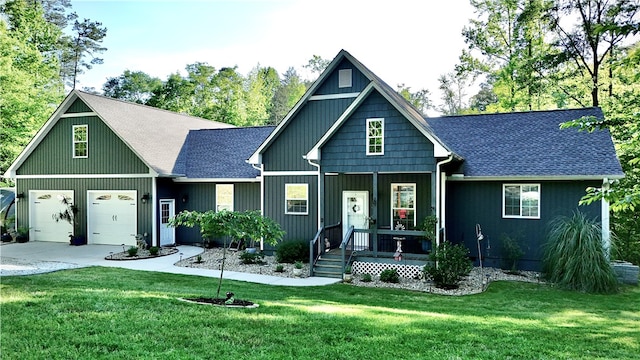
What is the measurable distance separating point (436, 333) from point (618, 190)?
9.64 feet

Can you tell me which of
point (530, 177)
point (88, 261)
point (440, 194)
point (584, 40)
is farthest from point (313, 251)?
point (584, 40)

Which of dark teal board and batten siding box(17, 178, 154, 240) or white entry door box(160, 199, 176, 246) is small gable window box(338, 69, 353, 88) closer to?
dark teal board and batten siding box(17, 178, 154, 240)

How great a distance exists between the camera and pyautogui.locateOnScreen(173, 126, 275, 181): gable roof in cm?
1738

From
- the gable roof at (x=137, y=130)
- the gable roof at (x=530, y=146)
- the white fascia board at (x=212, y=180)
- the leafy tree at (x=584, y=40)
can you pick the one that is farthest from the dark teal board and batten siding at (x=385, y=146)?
the leafy tree at (x=584, y=40)

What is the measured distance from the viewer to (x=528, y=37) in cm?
2300

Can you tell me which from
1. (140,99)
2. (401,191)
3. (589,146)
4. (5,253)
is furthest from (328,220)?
(140,99)

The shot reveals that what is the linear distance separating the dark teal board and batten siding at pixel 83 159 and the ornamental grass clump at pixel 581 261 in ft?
47.6

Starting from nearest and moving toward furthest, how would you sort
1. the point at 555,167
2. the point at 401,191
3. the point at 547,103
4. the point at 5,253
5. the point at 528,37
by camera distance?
1. the point at 555,167
2. the point at 401,191
3. the point at 5,253
4. the point at 528,37
5. the point at 547,103

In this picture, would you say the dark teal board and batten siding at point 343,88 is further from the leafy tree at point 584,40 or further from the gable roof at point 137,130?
the leafy tree at point 584,40

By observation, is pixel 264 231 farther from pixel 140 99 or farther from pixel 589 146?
pixel 140 99

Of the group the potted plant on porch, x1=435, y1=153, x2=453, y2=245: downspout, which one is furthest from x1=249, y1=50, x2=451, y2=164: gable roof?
the potted plant on porch

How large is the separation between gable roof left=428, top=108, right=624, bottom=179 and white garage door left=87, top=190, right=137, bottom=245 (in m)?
12.7

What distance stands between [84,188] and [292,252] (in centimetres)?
984

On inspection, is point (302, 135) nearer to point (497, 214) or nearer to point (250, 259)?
point (250, 259)
